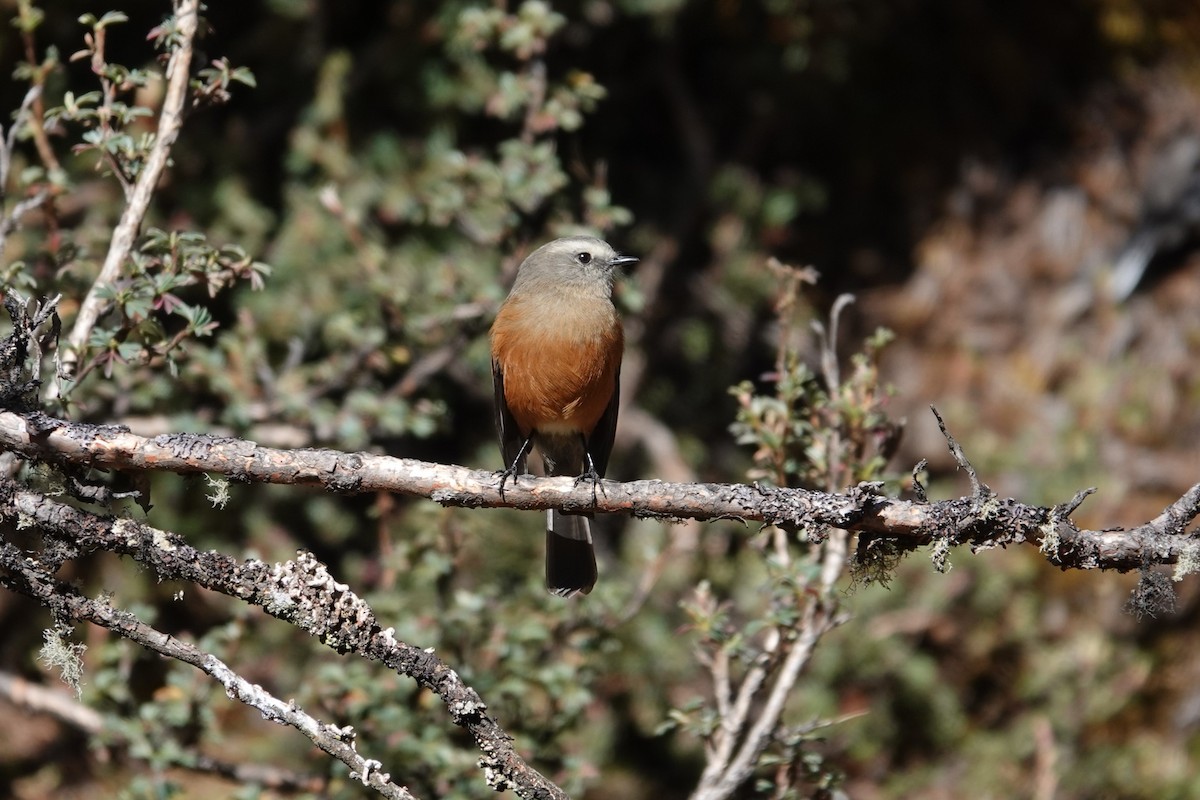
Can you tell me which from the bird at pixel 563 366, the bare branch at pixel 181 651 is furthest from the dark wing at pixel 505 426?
the bare branch at pixel 181 651

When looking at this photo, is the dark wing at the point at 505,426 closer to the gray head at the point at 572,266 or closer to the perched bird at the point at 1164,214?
the gray head at the point at 572,266

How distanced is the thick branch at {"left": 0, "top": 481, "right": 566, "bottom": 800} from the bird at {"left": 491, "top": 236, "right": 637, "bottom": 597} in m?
1.60

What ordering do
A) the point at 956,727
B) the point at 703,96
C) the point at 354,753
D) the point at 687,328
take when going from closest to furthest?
the point at 354,753 → the point at 956,727 → the point at 687,328 → the point at 703,96

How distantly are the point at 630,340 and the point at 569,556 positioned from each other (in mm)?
1895

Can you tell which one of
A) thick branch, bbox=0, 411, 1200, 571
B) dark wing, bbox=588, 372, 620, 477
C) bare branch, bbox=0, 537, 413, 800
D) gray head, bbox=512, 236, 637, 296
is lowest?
bare branch, bbox=0, 537, 413, 800

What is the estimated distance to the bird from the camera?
464 cm

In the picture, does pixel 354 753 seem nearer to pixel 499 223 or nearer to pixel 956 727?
pixel 499 223

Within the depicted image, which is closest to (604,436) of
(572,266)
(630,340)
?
(572,266)

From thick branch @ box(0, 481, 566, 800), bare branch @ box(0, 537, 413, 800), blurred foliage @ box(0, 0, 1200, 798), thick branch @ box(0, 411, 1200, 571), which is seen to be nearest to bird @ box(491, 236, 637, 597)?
blurred foliage @ box(0, 0, 1200, 798)

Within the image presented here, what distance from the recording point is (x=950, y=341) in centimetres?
725

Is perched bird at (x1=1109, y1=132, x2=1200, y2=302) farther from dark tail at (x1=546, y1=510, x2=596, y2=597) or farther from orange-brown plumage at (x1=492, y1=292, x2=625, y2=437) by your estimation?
dark tail at (x1=546, y1=510, x2=596, y2=597)

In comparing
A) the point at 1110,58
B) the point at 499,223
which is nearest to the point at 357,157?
the point at 499,223

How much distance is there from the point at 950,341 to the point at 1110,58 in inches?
73.6

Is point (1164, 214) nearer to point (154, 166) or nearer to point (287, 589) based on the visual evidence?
point (154, 166)
